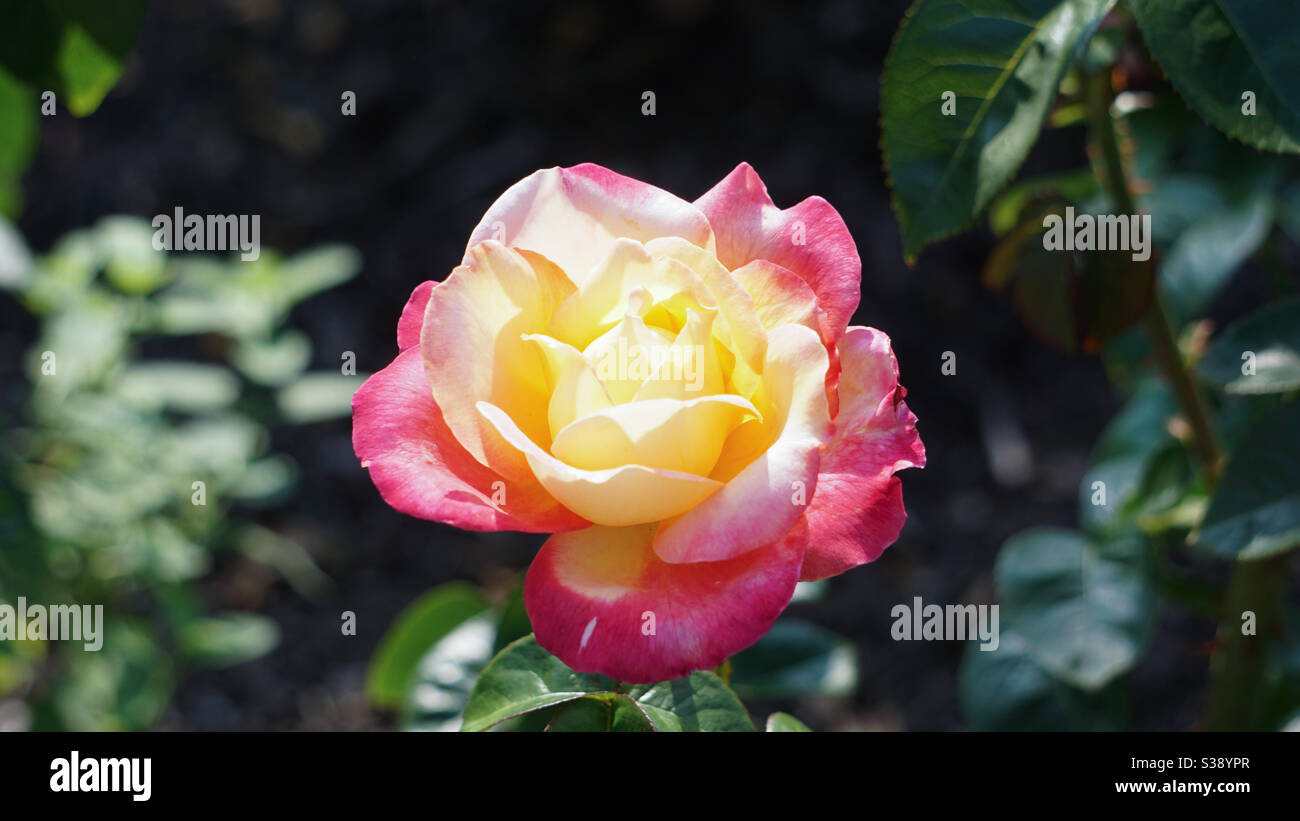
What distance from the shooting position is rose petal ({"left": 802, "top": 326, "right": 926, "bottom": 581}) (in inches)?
18.6

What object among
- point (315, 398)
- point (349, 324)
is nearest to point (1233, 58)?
point (315, 398)

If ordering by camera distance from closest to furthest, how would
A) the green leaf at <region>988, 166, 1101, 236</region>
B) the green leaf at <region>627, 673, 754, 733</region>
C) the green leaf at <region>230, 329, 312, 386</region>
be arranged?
the green leaf at <region>627, 673, 754, 733</region> < the green leaf at <region>988, 166, 1101, 236</region> < the green leaf at <region>230, 329, 312, 386</region>

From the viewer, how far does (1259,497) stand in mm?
774

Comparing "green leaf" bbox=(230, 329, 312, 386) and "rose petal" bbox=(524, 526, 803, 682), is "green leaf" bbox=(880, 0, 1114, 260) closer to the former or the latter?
"rose petal" bbox=(524, 526, 803, 682)

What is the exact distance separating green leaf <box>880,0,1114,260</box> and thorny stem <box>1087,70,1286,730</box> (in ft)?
0.86

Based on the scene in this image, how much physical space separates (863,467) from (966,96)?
24 centimetres

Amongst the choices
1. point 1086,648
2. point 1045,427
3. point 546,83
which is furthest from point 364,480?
point 1086,648

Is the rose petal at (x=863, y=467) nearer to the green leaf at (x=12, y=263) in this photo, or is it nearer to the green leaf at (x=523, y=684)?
the green leaf at (x=523, y=684)

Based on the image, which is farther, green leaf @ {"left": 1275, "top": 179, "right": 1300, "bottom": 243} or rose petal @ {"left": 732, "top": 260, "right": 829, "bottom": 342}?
green leaf @ {"left": 1275, "top": 179, "right": 1300, "bottom": 243}

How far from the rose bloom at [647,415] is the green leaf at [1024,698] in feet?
2.00

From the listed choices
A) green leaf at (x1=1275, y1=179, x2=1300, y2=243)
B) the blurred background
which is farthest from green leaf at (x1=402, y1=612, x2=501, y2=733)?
green leaf at (x1=1275, y1=179, x2=1300, y2=243)

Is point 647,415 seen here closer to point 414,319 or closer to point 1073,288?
point 414,319
